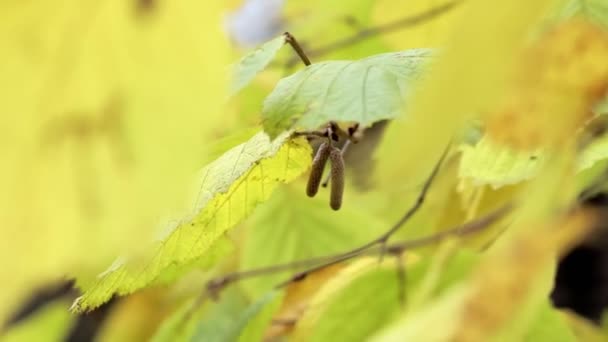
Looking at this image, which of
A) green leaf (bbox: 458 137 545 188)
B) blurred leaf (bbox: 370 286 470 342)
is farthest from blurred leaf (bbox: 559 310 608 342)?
blurred leaf (bbox: 370 286 470 342)

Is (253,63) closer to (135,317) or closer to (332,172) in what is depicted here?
(332,172)

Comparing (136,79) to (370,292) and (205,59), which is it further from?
(370,292)

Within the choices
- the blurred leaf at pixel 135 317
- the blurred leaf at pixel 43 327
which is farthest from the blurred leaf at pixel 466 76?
the blurred leaf at pixel 135 317

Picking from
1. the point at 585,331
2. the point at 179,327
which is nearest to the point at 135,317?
the point at 179,327

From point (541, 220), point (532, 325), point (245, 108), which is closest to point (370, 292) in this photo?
point (532, 325)

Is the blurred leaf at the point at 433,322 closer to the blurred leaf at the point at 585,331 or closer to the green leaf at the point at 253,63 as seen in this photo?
the green leaf at the point at 253,63

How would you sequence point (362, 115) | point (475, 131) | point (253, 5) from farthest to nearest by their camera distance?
point (253, 5)
point (475, 131)
point (362, 115)
